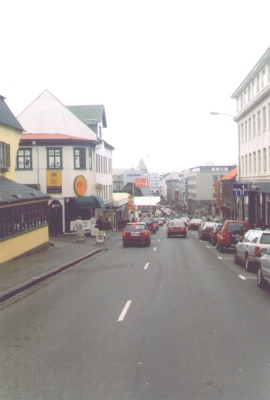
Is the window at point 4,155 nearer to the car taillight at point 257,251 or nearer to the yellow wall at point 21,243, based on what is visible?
the yellow wall at point 21,243

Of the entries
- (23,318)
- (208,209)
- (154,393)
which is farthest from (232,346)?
(208,209)

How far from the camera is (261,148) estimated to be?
140ft

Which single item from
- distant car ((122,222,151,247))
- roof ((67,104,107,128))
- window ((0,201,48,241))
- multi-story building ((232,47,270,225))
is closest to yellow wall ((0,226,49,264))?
window ((0,201,48,241))

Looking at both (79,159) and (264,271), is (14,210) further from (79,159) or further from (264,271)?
(79,159)

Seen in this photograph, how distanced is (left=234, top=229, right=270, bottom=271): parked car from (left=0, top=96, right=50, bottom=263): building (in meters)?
9.36

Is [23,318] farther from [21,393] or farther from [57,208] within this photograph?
[57,208]

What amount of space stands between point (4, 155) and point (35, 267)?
821 cm

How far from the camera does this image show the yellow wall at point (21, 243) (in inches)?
787

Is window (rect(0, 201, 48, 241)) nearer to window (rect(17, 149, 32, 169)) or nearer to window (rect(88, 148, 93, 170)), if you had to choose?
window (rect(17, 149, 32, 169))

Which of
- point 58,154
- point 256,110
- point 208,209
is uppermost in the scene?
point 256,110

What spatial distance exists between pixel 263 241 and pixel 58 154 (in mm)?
26693

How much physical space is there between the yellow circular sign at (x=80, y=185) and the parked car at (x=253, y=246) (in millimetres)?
23497

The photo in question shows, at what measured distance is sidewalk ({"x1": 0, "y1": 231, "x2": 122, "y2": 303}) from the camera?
14.4 metres

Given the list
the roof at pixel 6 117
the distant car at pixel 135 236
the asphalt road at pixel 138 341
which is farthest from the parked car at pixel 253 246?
the roof at pixel 6 117
